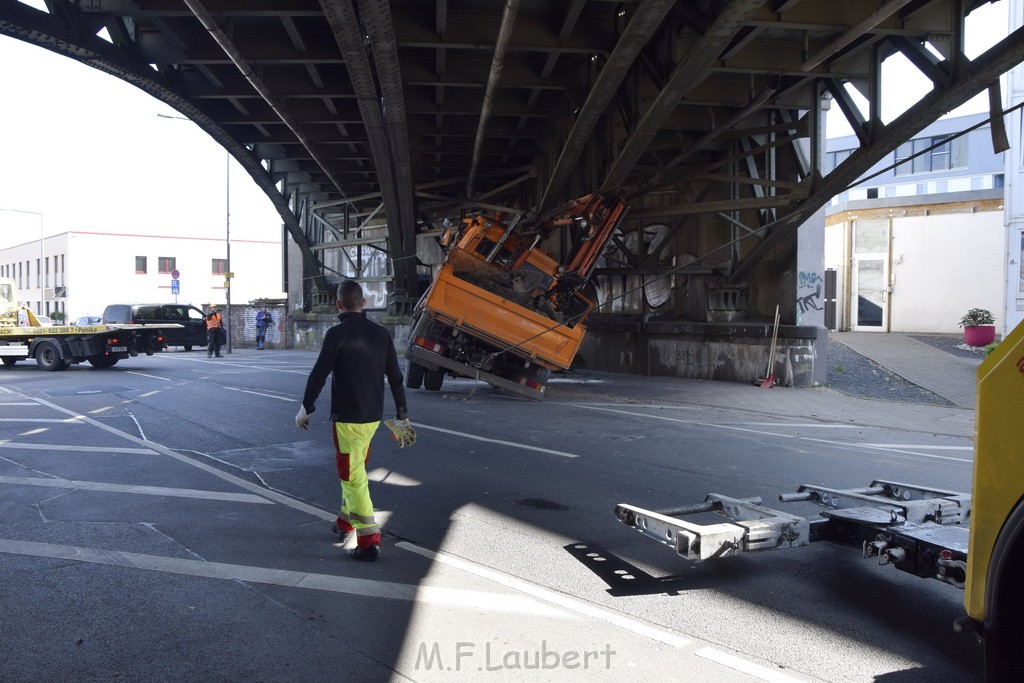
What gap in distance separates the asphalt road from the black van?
2462 cm

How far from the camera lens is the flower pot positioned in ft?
63.0

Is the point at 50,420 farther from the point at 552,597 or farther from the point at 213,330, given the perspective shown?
the point at 213,330

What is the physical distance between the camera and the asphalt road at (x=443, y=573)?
3662mm

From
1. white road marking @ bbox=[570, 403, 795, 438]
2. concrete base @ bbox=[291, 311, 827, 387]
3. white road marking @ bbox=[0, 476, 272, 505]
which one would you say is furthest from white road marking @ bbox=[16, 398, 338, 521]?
concrete base @ bbox=[291, 311, 827, 387]

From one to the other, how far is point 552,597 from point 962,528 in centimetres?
218

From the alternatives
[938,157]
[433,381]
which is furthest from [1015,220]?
[938,157]

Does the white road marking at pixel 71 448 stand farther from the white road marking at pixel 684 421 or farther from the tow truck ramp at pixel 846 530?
the white road marking at pixel 684 421

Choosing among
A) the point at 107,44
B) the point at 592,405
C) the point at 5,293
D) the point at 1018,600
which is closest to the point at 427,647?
the point at 1018,600

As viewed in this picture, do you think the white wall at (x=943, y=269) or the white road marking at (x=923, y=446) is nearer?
the white road marking at (x=923, y=446)

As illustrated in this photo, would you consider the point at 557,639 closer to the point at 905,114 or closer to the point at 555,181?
the point at 905,114

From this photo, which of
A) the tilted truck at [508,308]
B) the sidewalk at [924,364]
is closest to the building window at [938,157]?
the sidewalk at [924,364]

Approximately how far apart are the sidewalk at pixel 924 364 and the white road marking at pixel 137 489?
11851mm

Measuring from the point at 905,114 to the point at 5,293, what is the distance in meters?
22.8

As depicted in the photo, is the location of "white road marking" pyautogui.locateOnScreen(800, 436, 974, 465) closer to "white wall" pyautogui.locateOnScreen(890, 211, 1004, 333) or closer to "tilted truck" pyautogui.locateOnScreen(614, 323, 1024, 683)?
"tilted truck" pyautogui.locateOnScreen(614, 323, 1024, 683)
